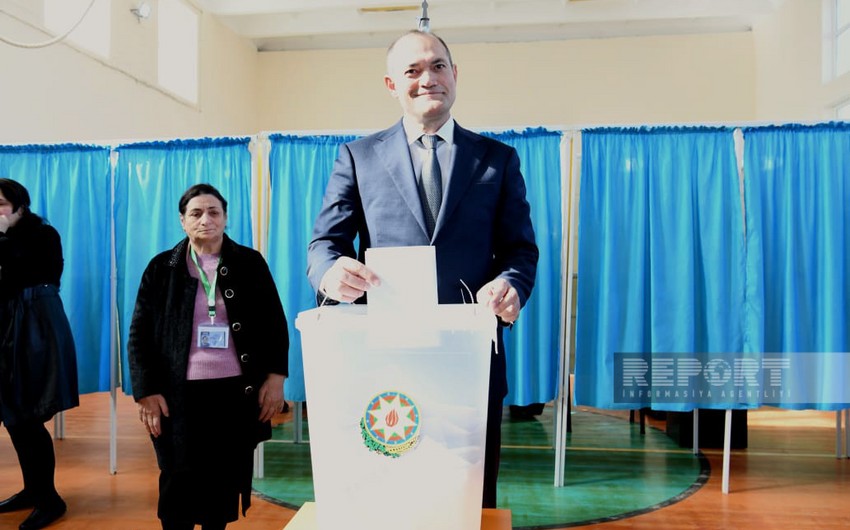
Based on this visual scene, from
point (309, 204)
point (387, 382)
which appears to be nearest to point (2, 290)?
point (309, 204)

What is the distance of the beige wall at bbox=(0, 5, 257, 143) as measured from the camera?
5090mm

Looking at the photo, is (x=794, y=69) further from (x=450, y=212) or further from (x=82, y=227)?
(x=450, y=212)

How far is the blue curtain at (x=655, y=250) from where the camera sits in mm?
3287

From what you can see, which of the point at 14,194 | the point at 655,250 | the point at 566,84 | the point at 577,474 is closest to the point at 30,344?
the point at 14,194

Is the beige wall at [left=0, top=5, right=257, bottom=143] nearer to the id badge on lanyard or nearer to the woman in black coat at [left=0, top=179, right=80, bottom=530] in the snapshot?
the woman in black coat at [left=0, top=179, right=80, bottom=530]

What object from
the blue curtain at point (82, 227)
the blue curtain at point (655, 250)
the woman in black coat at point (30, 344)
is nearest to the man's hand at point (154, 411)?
the woman in black coat at point (30, 344)

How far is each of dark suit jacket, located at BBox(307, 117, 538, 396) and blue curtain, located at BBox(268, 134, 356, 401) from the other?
Answer: 2214mm

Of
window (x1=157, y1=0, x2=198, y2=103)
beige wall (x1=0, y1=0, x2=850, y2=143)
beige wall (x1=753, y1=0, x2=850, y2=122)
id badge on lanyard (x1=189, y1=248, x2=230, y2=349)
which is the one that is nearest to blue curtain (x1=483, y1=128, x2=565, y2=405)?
id badge on lanyard (x1=189, y1=248, x2=230, y2=349)

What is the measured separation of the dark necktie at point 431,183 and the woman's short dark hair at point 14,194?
211 centimetres

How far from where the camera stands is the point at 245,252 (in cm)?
222

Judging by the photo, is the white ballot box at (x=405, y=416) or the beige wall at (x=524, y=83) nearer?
the white ballot box at (x=405, y=416)

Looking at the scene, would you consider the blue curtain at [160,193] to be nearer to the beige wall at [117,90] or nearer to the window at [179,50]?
the beige wall at [117,90]

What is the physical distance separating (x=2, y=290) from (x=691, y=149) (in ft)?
10.2

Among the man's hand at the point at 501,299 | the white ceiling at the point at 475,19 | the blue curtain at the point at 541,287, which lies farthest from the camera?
the white ceiling at the point at 475,19
